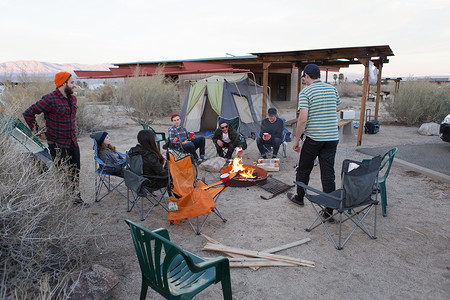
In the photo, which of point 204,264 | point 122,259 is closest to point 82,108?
point 122,259

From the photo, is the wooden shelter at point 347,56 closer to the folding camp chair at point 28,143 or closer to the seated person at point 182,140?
the seated person at point 182,140

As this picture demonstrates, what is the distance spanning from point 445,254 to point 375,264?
75 centimetres

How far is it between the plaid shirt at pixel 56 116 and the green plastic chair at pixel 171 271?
7.28 ft

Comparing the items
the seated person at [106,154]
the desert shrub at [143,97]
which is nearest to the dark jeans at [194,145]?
the seated person at [106,154]

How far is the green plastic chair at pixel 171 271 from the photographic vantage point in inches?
69.5

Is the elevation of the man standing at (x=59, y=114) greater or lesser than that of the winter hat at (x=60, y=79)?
→ lesser

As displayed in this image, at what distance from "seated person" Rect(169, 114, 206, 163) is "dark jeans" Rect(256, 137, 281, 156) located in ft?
3.98

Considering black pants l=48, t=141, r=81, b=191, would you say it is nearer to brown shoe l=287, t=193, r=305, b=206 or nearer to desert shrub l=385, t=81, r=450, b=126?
brown shoe l=287, t=193, r=305, b=206

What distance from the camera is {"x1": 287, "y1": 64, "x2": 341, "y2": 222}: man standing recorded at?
347 centimetres

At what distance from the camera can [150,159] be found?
374 centimetres

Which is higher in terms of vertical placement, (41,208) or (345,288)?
(41,208)

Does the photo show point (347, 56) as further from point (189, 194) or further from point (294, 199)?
point (189, 194)

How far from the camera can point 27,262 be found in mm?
1996

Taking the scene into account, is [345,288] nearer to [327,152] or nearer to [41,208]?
[327,152]
